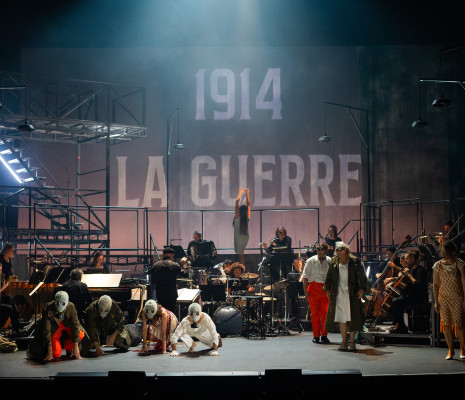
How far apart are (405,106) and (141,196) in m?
9.89

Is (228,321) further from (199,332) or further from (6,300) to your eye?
(6,300)

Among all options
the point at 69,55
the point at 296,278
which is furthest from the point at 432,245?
the point at 69,55

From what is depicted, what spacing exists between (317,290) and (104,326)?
3.92 m

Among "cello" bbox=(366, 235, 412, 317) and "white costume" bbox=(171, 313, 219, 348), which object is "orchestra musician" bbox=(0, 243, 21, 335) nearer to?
"white costume" bbox=(171, 313, 219, 348)

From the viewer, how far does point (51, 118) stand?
62.2 feet

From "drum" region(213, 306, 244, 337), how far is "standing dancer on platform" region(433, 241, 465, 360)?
176 inches

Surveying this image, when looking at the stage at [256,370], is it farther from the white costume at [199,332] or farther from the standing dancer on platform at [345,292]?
the standing dancer on platform at [345,292]

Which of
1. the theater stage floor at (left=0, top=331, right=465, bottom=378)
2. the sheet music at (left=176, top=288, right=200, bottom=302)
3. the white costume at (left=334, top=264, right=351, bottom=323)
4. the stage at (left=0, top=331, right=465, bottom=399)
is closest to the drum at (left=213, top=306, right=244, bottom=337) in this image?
the stage at (left=0, top=331, right=465, bottom=399)

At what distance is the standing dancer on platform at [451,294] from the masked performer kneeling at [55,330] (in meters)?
5.73

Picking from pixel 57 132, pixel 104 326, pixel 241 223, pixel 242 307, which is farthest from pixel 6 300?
pixel 57 132

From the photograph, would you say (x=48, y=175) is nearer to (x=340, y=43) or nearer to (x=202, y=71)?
(x=202, y=71)

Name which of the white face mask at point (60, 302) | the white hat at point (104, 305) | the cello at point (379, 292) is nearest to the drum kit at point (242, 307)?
the cello at point (379, 292)

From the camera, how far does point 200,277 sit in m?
14.9

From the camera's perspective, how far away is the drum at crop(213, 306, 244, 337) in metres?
12.1
